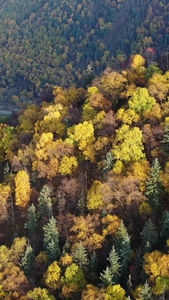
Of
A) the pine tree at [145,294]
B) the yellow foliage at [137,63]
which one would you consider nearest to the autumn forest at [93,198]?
the yellow foliage at [137,63]

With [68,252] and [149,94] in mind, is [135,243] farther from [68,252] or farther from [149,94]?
[149,94]

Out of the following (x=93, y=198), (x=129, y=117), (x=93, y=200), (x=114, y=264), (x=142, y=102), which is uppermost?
(x=142, y=102)

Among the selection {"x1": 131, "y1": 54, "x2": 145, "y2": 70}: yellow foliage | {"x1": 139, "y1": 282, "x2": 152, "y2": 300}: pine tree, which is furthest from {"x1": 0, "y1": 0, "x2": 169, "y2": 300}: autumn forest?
{"x1": 139, "y1": 282, "x2": 152, "y2": 300}: pine tree

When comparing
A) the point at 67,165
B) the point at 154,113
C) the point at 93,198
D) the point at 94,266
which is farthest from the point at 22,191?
the point at 154,113

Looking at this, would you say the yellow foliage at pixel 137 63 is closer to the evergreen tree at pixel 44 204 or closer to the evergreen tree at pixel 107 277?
the evergreen tree at pixel 44 204

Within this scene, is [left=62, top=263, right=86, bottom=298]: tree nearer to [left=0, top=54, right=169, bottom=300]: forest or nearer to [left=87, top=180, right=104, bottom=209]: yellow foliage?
[left=0, top=54, right=169, bottom=300]: forest

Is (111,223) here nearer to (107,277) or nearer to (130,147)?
(107,277)
